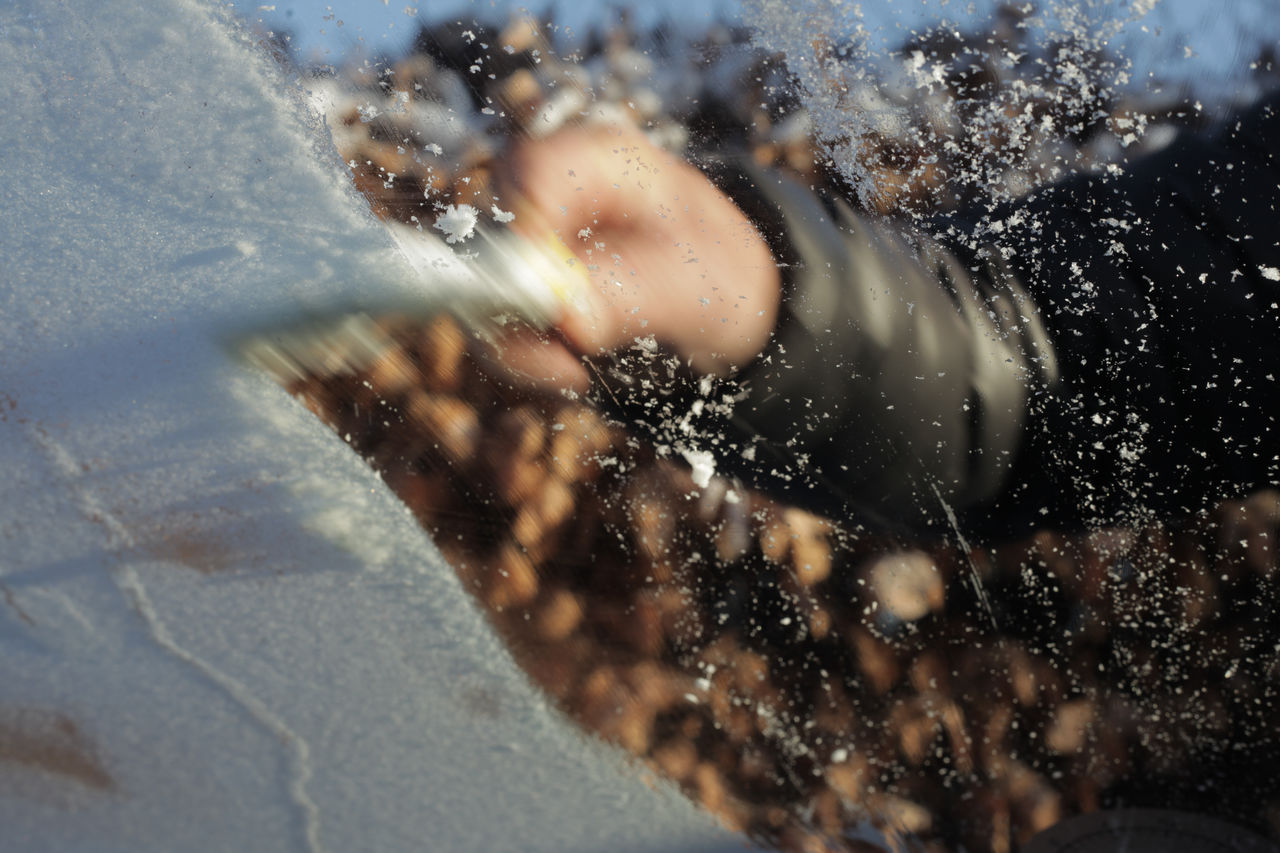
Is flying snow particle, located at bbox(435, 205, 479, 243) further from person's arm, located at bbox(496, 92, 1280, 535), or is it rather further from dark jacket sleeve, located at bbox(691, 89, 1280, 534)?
dark jacket sleeve, located at bbox(691, 89, 1280, 534)

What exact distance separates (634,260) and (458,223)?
0.34 feet

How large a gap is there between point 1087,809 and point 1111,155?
40cm

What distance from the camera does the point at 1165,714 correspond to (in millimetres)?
558

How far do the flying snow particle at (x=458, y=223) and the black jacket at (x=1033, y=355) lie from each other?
146 mm

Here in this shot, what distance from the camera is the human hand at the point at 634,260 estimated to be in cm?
53

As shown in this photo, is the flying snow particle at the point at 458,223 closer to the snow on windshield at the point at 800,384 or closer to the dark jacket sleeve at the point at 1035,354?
the snow on windshield at the point at 800,384

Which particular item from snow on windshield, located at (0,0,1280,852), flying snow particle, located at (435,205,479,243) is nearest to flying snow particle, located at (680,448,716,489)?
snow on windshield, located at (0,0,1280,852)

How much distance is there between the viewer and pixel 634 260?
1.74ft

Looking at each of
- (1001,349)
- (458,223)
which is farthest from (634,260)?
(1001,349)

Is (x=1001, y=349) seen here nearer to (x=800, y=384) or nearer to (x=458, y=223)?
(x=800, y=384)

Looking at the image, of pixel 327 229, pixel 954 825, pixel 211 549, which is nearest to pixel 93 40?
pixel 327 229

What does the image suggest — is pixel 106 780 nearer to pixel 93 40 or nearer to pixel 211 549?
pixel 211 549

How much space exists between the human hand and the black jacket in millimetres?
22

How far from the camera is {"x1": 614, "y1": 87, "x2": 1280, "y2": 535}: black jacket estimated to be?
54 cm
